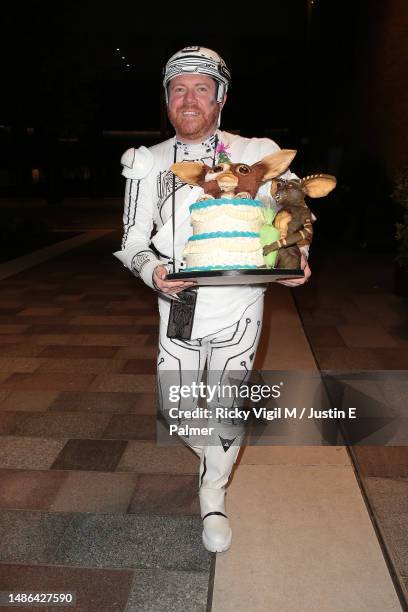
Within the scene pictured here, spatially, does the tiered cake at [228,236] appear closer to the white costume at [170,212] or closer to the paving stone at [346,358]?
the white costume at [170,212]

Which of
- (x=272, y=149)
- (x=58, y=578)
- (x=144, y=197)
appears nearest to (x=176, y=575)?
(x=58, y=578)

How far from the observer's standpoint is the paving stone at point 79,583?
7.70 ft

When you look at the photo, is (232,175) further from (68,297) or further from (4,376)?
(68,297)

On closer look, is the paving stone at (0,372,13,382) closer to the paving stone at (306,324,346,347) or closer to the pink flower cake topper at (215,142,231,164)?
the paving stone at (306,324,346,347)

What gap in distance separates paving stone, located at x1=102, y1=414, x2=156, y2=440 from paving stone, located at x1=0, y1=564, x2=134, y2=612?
139 centimetres

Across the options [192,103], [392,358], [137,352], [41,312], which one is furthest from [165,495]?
[41,312]

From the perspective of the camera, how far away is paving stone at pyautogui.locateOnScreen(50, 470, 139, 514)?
3102 mm

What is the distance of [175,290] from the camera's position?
2.25 metres

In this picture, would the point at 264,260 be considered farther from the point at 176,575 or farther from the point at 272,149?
the point at 176,575

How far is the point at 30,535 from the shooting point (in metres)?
2.85

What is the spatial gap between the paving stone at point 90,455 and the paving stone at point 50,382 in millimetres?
1064

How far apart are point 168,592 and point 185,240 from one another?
5.04 feet

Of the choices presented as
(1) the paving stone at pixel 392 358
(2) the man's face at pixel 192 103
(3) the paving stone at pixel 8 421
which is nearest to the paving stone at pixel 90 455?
(3) the paving stone at pixel 8 421

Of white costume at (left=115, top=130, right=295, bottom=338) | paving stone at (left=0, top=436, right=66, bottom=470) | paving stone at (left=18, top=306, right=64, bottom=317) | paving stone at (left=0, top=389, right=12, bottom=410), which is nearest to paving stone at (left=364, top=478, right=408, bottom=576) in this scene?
white costume at (left=115, top=130, right=295, bottom=338)
